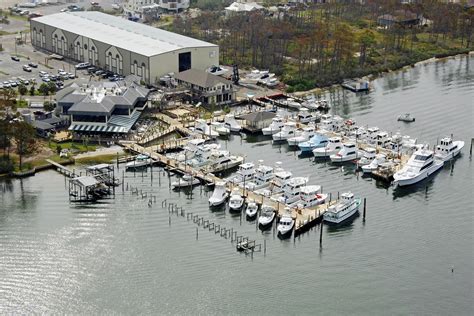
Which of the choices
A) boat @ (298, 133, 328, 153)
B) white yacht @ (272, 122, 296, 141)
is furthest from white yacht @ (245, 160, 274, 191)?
white yacht @ (272, 122, 296, 141)

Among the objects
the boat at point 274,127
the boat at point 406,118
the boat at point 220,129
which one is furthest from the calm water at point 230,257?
the boat at point 406,118

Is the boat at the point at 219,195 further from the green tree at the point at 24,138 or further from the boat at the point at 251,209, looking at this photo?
the green tree at the point at 24,138

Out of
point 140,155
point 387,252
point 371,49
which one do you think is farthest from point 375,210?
point 371,49

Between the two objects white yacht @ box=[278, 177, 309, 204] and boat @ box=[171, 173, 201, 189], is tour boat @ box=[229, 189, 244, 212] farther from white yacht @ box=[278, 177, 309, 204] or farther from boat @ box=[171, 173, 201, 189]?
boat @ box=[171, 173, 201, 189]

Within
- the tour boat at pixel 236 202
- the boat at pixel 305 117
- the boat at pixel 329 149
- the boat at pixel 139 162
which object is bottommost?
the tour boat at pixel 236 202

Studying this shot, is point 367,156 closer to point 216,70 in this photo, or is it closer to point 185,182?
point 185,182

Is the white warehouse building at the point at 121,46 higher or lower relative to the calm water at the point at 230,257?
higher
